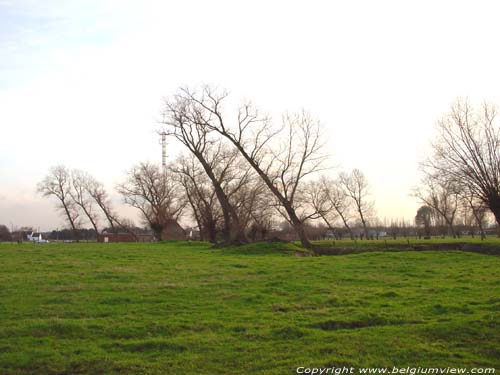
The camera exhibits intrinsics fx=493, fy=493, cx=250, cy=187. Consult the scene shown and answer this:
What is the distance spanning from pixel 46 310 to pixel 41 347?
9.74ft

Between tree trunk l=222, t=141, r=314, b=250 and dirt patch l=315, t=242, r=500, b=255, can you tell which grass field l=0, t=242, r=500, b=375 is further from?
tree trunk l=222, t=141, r=314, b=250

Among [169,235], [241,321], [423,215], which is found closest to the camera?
[241,321]

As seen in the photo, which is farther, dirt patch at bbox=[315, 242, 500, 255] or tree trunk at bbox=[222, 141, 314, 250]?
tree trunk at bbox=[222, 141, 314, 250]

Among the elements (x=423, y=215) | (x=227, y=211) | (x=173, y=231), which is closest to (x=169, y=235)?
(x=173, y=231)

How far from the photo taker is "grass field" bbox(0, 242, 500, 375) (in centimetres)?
762

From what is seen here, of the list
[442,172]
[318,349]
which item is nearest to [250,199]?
[442,172]

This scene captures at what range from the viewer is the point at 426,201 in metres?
71.4

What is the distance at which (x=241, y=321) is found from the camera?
33.7 ft

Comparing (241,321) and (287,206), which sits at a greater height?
(287,206)

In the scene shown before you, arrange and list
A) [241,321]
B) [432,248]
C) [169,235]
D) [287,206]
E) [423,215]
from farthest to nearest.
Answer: [423,215], [169,235], [287,206], [432,248], [241,321]

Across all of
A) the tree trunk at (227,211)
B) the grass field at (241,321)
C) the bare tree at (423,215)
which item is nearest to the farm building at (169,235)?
the tree trunk at (227,211)

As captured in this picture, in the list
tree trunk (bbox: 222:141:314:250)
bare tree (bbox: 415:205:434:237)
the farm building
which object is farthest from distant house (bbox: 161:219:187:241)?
bare tree (bbox: 415:205:434:237)

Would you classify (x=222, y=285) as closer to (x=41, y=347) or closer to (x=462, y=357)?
(x=41, y=347)

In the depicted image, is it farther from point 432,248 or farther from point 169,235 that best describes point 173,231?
point 432,248
